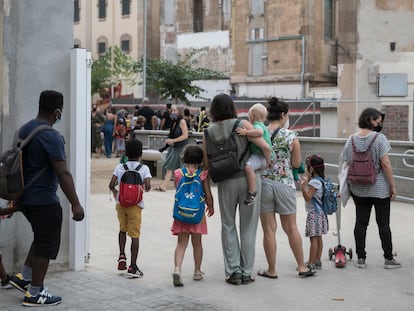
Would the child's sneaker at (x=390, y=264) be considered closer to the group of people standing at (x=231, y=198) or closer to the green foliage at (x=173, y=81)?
the group of people standing at (x=231, y=198)

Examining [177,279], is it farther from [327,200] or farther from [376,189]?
[376,189]

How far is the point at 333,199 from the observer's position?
8.07 meters

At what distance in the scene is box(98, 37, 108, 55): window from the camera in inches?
2255

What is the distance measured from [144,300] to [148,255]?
2159 millimetres

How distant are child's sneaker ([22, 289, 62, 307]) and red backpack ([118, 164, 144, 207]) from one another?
1412 millimetres

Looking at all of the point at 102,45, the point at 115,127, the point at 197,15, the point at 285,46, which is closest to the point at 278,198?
the point at 115,127

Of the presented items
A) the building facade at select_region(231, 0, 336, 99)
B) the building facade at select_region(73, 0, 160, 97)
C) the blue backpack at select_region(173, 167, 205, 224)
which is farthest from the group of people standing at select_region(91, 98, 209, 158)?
the building facade at select_region(73, 0, 160, 97)

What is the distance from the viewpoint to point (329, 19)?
36531 mm

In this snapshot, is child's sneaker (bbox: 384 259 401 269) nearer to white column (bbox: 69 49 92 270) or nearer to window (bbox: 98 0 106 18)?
white column (bbox: 69 49 92 270)

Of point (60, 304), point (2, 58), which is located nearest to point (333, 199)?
point (60, 304)

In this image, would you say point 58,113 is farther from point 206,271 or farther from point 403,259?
point 403,259

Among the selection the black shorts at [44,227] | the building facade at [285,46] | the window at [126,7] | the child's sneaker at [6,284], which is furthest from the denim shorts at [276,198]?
the window at [126,7]

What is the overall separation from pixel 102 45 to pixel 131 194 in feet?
169

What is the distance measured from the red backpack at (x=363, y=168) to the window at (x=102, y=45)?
50.7 meters
